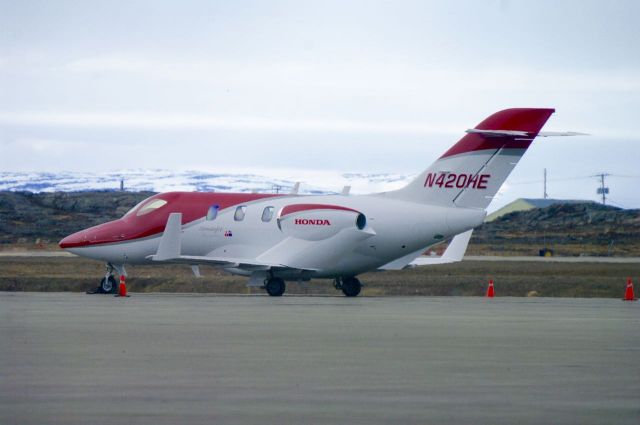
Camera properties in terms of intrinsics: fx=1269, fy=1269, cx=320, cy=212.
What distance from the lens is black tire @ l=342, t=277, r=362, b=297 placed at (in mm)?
40812

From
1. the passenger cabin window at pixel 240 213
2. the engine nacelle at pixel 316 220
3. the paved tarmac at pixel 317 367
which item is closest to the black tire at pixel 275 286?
the engine nacelle at pixel 316 220

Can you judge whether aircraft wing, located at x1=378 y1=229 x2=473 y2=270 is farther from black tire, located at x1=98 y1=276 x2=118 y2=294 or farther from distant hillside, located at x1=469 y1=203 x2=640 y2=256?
distant hillside, located at x1=469 y1=203 x2=640 y2=256

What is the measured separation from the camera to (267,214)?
4041 cm

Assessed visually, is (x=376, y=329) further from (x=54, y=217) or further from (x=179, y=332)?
(x=54, y=217)

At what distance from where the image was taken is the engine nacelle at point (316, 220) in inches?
1513

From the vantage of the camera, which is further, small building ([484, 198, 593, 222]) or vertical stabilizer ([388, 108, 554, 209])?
small building ([484, 198, 593, 222])

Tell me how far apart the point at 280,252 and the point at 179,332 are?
17.5 m

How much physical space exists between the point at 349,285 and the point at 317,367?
24.6 metres

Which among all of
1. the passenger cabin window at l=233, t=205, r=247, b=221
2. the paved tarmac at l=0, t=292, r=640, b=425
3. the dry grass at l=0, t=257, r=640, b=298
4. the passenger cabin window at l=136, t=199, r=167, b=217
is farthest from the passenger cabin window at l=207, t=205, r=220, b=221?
the paved tarmac at l=0, t=292, r=640, b=425

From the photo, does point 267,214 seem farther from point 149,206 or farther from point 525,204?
point 525,204

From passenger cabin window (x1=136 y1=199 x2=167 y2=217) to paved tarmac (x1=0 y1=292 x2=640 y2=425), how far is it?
13877 millimetres

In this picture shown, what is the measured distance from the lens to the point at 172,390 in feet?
46.0

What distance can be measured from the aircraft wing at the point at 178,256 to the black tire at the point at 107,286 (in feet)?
9.80

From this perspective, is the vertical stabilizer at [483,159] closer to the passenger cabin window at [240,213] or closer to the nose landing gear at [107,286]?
the passenger cabin window at [240,213]
